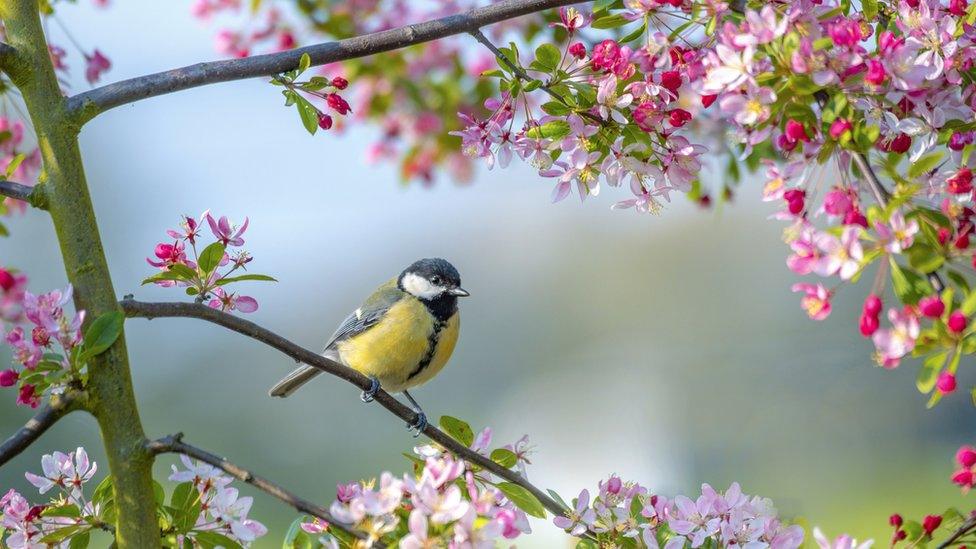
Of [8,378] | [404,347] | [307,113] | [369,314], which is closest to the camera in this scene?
[8,378]

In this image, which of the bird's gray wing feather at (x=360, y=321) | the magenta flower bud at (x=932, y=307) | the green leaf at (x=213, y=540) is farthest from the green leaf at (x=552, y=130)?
the bird's gray wing feather at (x=360, y=321)

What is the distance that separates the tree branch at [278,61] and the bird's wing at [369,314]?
150cm

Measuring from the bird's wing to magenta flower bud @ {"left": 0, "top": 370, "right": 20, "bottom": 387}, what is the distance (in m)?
1.64

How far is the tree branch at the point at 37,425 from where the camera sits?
123 cm

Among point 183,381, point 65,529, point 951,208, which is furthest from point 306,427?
point 951,208

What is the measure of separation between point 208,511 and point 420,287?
5.41 ft

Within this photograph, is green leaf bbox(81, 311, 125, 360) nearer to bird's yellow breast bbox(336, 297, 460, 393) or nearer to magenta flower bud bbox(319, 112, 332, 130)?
magenta flower bud bbox(319, 112, 332, 130)

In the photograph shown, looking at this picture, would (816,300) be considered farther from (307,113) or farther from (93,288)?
(93,288)

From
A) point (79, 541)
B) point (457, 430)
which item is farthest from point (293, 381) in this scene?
point (79, 541)

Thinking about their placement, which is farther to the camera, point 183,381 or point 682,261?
point 682,261

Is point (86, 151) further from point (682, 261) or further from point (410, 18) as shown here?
point (410, 18)

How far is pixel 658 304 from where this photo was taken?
22.1ft

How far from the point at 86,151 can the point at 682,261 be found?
4.85m

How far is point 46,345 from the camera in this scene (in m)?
1.29
